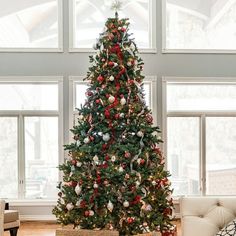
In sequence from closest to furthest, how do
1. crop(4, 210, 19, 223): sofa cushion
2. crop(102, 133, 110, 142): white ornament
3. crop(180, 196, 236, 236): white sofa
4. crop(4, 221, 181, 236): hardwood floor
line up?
crop(180, 196, 236, 236): white sofa
crop(102, 133, 110, 142): white ornament
crop(4, 210, 19, 223): sofa cushion
crop(4, 221, 181, 236): hardwood floor

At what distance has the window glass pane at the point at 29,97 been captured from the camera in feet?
25.5

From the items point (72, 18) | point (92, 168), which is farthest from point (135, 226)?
point (72, 18)

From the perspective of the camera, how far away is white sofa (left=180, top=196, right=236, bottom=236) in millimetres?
2842

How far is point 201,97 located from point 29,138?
11.3 feet

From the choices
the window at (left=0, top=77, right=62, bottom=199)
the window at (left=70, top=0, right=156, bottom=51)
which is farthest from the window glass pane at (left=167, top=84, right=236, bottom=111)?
the window at (left=0, top=77, right=62, bottom=199)

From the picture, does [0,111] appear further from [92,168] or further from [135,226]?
[135,226]

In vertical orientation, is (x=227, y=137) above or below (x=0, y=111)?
below

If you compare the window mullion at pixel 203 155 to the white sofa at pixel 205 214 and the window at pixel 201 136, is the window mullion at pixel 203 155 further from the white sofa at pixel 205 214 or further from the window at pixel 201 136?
the white sofa at pixel 205 214

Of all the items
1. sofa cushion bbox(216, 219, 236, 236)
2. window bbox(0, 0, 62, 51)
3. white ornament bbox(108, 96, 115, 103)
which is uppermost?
window bbox(0, 0, 62, 51)

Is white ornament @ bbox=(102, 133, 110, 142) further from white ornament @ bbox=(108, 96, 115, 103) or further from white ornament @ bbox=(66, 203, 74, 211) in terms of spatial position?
white ornament @ bbox=(66, 203, 74, 211)

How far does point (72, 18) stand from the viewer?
7867mm

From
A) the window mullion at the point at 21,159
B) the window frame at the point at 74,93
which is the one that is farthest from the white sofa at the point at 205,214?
the window mullion at the point at 21,159

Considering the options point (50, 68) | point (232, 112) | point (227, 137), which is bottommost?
point (227, 137)

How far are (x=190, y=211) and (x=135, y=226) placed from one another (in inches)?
87.3
